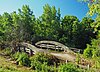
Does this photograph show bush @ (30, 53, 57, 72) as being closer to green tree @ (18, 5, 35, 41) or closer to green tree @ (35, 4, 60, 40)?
green tree @ (18, 5, 35, 41)

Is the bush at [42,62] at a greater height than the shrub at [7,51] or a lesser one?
lesser

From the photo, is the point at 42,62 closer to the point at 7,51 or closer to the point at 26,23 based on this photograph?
the point at 7,51

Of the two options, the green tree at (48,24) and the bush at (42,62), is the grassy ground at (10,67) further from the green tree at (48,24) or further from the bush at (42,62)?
the green tree at (48,24)

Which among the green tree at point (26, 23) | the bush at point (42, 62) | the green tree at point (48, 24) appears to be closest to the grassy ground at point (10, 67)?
the bush at point (42, 62)

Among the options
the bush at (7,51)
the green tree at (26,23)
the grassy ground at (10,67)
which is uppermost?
the green tree at (26,23)

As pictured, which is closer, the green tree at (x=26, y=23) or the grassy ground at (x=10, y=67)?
the grassy ground at (x=10, y=67)

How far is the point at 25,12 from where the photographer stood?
50.0m

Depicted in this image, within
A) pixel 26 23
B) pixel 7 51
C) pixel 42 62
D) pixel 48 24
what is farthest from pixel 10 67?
pixel 48 24

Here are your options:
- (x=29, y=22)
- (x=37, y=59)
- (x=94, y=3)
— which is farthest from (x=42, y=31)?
(x=94, y=3)

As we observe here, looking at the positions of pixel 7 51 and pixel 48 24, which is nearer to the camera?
pixel 7 51

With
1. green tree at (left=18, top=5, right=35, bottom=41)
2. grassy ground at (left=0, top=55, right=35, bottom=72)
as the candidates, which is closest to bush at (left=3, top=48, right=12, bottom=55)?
grassy ground at (left=0, top=55, right=35, bottom=72)

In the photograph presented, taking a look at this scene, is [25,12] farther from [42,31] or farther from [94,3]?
[94,3]

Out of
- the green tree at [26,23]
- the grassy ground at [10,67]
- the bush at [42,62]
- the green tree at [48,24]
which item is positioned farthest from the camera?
the green tree at [48,24]

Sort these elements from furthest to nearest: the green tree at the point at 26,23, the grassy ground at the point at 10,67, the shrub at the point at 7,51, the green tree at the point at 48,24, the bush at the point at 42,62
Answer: the green tree at the point at 48,24
the green tree at the point at 26,23
the shrub at the point at 7,51
the grassy ground at the point at 10,67
the bush at the point at 42,62
